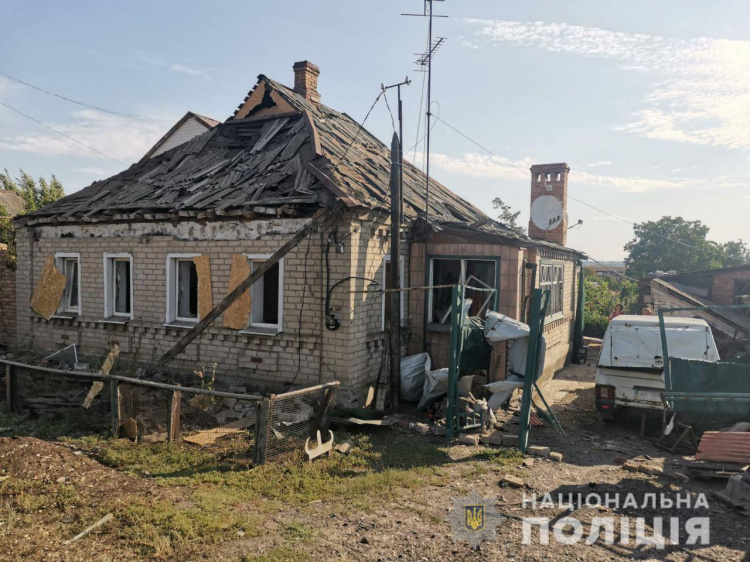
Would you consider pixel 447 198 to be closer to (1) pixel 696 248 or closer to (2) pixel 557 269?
(2) pixel 557 269

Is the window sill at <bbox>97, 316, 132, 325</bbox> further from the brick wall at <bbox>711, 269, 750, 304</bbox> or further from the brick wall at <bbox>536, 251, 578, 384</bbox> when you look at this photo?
the brick wall at <bbox>711, 269, 750, 304</bbox>

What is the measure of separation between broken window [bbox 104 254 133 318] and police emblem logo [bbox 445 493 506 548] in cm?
817

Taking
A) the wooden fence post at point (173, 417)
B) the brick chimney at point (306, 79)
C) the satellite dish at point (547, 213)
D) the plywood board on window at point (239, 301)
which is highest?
the brick chimney at point (306, 79)

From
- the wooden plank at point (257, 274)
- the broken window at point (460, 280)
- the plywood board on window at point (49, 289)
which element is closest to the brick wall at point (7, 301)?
the plywood board on window at point (49, 289)

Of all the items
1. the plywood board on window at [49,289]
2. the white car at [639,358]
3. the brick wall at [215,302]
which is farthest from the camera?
the plywood board on window at [49,289]

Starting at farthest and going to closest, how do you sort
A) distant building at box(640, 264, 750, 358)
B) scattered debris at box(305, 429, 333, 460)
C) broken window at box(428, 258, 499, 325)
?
distant building at box(640, 264, 750, 358) → broken window at box(428, 258, 499, 325) → scattered debris at box(305, 429, 333, 460)

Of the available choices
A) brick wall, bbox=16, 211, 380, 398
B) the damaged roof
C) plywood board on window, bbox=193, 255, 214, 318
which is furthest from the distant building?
plywood board on window, bbox=193, 255, 214, 318

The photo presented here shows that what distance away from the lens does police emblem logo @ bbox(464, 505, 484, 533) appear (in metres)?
4.97

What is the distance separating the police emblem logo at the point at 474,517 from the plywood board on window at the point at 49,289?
1049cm

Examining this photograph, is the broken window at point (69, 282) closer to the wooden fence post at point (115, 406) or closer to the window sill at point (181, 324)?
the window sill at point (181, 324)

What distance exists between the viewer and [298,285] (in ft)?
29.2

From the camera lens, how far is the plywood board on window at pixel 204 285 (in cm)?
Result: 966

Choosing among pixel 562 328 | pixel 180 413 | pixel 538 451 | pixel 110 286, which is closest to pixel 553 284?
pixel 562 328

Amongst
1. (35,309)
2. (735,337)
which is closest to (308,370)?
(35,309)
